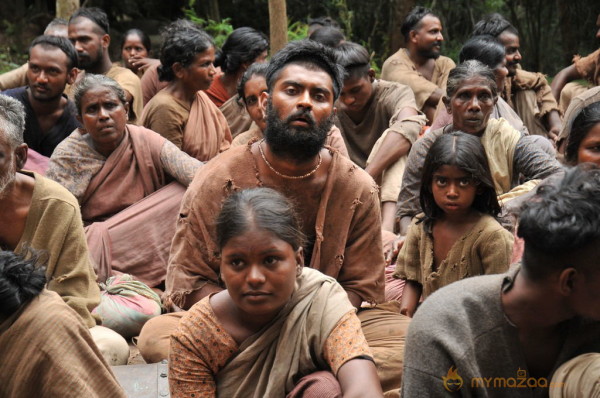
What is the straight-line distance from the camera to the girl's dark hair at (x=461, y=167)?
4.43 m

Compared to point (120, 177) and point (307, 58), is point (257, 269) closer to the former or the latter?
point (307, 58)

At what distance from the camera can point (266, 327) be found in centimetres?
335

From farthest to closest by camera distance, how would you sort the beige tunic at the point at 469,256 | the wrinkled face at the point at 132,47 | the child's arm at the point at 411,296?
the wrinkled face at the point at 132,47 → the child's arm at the point at 411,296 → the beige tunic at the point at 469,256

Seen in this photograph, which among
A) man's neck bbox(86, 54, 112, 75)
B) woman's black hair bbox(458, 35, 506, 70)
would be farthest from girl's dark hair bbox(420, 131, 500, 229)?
man's neck bbox(86, 54, 112, 75)

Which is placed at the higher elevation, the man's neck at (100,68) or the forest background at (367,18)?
the man's neck at (100,68)

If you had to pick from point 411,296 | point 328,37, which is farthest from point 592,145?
point 328,37

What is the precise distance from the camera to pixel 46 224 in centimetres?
398

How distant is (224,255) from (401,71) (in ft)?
17.3

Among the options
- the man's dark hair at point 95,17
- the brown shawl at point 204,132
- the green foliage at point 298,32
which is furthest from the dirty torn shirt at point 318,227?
the green foliage at point 298,32

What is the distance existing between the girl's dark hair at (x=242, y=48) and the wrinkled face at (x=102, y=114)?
2.05 meters

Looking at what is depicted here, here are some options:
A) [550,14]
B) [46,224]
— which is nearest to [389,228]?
[46,224]

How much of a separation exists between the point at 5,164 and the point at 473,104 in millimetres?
2810

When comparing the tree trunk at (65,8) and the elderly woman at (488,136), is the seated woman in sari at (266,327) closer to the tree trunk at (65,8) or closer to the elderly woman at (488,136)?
the elderly woman at (488,136)

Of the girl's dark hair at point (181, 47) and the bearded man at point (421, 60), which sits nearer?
the girl's dark hair at point (181, 47)
